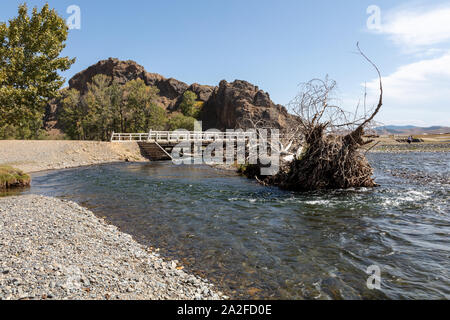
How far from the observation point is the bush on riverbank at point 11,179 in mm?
16250

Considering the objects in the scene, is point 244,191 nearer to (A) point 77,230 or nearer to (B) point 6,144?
(A) point 77,230

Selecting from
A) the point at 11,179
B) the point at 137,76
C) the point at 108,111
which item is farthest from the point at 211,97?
the point at 11,179

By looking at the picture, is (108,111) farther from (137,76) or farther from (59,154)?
(137,76)

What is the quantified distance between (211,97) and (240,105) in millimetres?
19572

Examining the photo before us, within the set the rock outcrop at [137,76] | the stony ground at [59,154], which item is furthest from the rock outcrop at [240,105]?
the stony ground at [59,154]

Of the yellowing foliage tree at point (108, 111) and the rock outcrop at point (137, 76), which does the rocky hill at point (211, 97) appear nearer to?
the rock outcrop at point (137, 76)

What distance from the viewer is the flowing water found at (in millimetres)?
5574

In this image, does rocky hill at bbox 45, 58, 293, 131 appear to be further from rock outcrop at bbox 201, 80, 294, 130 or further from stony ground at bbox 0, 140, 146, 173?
stony ground at bbox 0, 140, 146, 173

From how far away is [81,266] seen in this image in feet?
17.6

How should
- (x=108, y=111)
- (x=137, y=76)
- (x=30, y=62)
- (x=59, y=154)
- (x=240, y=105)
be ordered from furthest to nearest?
(x=137, y=76) < (x=240, y=105) < (x=108, y=111) < (x=59, y=154) < (x=30, y=62)

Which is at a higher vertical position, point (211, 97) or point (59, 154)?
point (211, 97)

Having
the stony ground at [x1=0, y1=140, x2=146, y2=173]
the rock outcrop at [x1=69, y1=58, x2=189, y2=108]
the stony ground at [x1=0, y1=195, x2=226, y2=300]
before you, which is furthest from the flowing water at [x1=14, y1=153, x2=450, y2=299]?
the rock outcrop at [x1=69, y1=58, x2=189, y2=108]

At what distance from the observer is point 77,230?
797 centimetres

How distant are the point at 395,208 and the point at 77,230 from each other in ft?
39.5
